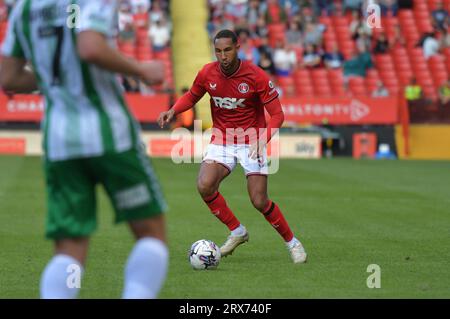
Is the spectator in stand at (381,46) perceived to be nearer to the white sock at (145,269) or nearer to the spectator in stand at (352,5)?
the spectator in stand at (352,5)

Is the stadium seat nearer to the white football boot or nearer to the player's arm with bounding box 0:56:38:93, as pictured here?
the white football boot

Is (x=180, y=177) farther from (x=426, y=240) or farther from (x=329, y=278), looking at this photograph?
(x=329, y=278)

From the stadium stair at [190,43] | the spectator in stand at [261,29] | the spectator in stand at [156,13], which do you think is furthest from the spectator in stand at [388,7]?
the spectator in stand at [156,13]

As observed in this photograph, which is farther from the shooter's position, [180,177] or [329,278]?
[180,177]

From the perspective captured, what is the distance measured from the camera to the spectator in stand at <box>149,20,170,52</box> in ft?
101

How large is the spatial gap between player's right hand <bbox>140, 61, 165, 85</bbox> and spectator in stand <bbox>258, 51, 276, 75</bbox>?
23770 mm

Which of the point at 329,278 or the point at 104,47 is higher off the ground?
the point at 104,47

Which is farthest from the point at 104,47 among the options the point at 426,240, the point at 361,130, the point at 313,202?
the point at 361,130

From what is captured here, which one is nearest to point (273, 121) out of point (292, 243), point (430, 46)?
point (292, 243)

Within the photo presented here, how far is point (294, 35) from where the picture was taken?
105ft

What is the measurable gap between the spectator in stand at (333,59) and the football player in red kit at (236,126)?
21109mm

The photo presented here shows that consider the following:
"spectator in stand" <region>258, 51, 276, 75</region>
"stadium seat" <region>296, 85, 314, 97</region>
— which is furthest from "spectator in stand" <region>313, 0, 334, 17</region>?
"spectator in stand" <region>258, 51, 276, 75</region>

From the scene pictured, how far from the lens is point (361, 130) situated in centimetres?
2770

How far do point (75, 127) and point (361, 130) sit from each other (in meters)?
22.3
